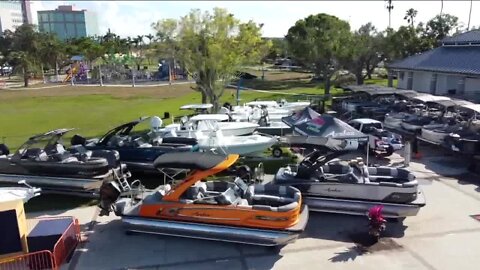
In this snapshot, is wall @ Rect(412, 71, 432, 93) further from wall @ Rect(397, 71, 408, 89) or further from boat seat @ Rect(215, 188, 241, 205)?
boat seat @ Rect(215, 188, 241, 205)

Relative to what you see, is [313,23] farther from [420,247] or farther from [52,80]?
[420,247]

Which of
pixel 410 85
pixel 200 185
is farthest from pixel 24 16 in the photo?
pixel 200 185

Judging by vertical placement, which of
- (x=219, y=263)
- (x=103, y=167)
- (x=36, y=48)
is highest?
(x=36, y=48)

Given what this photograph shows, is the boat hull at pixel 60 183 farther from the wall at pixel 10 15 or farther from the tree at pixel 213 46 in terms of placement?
the wall at pixel 10 15

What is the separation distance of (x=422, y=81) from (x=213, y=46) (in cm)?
1800

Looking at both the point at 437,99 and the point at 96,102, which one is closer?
the point at 437,99

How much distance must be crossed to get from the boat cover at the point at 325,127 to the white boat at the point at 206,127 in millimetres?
2311

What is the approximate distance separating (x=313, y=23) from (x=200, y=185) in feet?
163

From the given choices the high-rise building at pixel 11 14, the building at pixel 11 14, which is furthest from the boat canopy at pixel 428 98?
the high-rise building at pixel 11 14

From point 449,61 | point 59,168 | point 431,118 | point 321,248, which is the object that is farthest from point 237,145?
point 449,61

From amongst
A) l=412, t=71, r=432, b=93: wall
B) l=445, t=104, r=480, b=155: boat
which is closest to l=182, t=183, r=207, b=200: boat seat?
l=445, t=104, r=480, b=155: boat

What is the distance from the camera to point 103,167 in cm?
1252

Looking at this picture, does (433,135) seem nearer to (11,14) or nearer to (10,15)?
(10,15)

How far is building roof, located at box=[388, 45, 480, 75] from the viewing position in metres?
27.9
